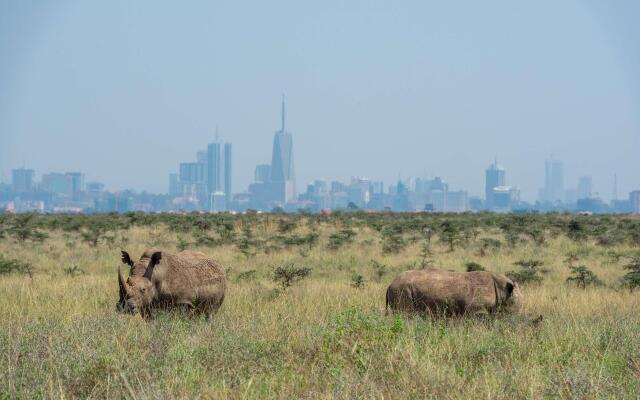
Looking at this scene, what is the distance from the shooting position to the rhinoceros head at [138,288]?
9273 mm

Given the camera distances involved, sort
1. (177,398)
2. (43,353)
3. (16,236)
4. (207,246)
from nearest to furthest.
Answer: (177,398) < (43,353) < (207,246) < (16,236)

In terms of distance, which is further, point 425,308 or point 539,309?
point 539,309

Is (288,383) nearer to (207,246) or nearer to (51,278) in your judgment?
(51,278)

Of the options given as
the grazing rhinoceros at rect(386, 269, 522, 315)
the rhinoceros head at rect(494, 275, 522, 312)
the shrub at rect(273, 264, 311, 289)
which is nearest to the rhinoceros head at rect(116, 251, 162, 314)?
the grazing rhinoceros at rect(386, 269, 522, 315)

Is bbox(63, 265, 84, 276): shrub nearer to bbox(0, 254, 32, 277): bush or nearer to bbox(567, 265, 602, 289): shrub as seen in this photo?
bbox(0, 254, 32, 277): bush

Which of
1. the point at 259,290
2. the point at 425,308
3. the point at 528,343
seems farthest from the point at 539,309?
the point at 259,290

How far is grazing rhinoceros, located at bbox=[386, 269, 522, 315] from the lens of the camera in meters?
9.98

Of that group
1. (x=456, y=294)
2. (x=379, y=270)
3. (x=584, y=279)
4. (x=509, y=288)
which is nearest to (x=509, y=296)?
(x=509, y=288)

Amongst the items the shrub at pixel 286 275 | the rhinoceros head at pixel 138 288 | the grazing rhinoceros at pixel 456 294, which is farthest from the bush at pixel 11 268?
the grazing rhinoceros at pixel 456 294

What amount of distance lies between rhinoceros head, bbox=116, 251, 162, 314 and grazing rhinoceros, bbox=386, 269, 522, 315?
3.18m

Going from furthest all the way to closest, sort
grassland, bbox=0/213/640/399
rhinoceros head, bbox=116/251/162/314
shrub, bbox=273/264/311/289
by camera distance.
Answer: shrub, bbox=273/264/311/289
rhinoceros head, bbox=116/251/162/314
grassland, bbox=0/213/640/399

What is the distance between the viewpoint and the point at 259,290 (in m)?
13.8

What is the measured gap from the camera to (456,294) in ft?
32.9

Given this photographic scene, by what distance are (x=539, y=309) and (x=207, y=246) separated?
1519cm
